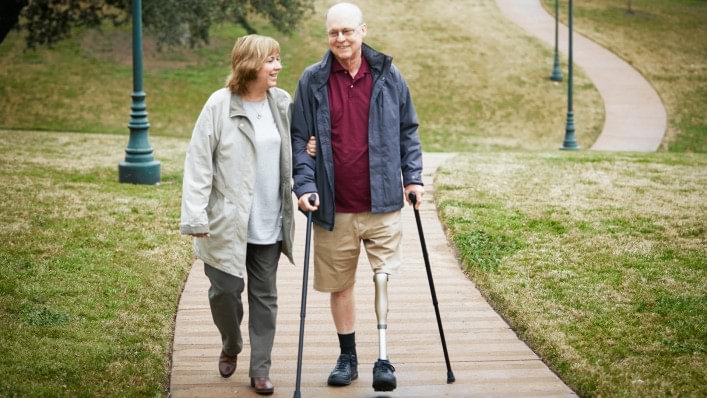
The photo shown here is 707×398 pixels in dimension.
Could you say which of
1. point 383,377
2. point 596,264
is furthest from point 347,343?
point 596,264

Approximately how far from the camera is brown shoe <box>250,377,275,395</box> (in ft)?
16.7

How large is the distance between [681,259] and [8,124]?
23.4 meters

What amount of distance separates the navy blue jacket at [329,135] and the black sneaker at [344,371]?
82 cm

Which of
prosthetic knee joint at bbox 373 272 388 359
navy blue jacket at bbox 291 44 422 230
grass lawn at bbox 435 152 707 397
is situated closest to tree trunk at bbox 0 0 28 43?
grass lawn at bbox 435 152 707 397

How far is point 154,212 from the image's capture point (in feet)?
34.0

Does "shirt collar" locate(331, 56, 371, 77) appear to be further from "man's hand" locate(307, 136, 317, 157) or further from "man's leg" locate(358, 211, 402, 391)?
"man's leg" locate(358, 211, 402, 391)

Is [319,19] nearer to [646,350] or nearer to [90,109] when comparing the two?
[90,109]

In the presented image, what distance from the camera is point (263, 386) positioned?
5.11m

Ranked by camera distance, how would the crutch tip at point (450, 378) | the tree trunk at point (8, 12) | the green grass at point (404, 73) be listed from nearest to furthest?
the crutch tip at point (450, 378)
the tree trunk at point (8, 12)
the green grass at point (404, 73)

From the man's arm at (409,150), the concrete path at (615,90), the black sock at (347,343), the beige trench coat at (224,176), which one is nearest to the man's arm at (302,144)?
the beige trench coat at (224,176)

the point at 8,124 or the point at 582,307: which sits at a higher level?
the point at 582,307

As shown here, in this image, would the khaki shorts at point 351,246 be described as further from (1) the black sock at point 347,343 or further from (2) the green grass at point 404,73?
(2) the green grass at point 404,73

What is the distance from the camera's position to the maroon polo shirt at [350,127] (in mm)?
5117

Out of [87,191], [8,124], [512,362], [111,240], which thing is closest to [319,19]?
[8,124]
